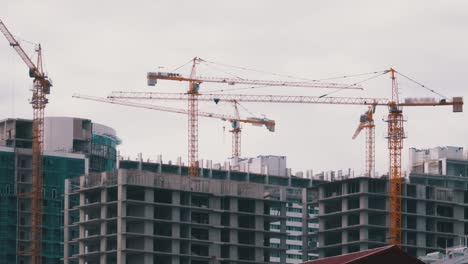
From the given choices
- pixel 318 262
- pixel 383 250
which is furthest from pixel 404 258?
pixel 318 262

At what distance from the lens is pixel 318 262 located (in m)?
189

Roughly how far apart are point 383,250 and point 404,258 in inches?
90.4

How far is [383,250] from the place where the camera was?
171250 millimetres

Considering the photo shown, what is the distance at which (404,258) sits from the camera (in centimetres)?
17075

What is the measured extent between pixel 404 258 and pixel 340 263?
9891 mm

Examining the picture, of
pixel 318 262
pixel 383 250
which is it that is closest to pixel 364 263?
pixel 383 250

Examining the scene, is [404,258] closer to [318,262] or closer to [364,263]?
[364,263]

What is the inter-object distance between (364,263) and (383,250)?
2.36 metres

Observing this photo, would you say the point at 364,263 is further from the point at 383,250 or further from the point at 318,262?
the point at 318,262

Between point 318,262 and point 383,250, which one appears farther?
point 318,262

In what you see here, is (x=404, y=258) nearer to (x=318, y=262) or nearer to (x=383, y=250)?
(x=383, y=250)

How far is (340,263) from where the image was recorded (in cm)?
17850

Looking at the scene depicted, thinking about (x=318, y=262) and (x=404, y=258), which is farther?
(x=318, y=262)

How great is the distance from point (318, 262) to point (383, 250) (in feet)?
61.4
